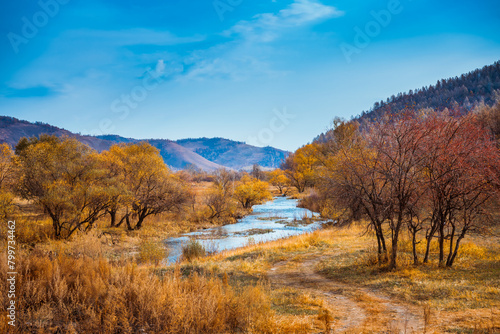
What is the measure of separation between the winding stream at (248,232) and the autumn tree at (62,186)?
22.4 ft

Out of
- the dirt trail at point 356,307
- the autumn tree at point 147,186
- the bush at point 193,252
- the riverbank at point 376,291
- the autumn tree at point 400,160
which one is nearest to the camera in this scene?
the dirt trail at point 356,307

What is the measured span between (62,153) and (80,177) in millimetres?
2317

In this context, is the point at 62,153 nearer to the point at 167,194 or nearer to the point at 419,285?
the point at 167,194

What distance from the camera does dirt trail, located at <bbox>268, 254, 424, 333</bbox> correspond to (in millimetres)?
5977

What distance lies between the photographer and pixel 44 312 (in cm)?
525

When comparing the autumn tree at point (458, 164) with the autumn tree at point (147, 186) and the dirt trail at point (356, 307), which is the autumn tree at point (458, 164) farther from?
the autumn tree at point (147, 186)

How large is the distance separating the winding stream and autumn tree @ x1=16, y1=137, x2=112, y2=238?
6.83 meters

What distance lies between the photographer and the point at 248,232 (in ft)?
97.8

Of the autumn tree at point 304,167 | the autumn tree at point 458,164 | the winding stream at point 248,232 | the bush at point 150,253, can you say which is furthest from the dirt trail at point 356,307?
the autumn tree at point 304,167

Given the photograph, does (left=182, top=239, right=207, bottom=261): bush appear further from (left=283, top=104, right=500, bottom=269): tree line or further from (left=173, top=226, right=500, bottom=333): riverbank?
(left=283, top=104, right=500, bottom=269): tree line

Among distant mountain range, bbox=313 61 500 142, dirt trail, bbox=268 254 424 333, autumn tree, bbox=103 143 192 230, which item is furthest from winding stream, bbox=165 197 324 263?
distant mountain range, bbox=313 61 500 142

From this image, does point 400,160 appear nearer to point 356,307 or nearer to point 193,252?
point 356,307

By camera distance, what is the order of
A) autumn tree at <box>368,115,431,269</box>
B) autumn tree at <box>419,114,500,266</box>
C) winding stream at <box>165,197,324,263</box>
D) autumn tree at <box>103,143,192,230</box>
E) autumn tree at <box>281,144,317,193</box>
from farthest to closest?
autumn tree at <box>281,144,317,193</box> → autumn tree at <box>103,143,192,230</box> → winding stream at <box>165,197,324,263</box> → autumn tree at <box>368,115,431,269</box> → autumn tree at <box>419,114,500,266</box>

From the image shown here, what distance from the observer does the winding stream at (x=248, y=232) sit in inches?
946
